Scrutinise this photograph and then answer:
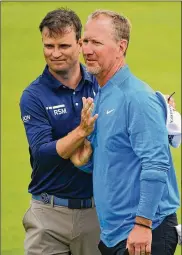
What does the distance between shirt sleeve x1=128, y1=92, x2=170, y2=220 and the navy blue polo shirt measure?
1.04 metres

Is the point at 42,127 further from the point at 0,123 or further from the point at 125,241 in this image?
the point at 0,123

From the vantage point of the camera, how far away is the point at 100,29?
4.93 metres

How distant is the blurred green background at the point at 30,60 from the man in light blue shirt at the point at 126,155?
3.99 meters

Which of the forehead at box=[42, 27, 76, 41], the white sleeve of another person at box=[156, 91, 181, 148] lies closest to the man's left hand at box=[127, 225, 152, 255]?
the white sleeve of another person at box=[156, 91, 181, 148]

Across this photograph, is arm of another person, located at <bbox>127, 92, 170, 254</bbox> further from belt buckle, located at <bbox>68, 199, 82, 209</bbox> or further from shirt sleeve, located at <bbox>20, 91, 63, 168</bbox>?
belt buckle, located at <bbox>68, 199, 82, 209</bbox>

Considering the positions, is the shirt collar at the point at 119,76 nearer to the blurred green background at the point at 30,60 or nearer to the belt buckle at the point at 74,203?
the belt buckle at the point at 74,203

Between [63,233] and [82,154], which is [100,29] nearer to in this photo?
[82,154]

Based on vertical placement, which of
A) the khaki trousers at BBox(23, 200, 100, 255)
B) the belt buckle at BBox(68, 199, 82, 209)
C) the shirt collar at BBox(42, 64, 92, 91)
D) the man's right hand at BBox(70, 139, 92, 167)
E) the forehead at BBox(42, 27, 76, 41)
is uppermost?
the forehead at BBox(42, 27, 76, 41)

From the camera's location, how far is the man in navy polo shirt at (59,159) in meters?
5.66

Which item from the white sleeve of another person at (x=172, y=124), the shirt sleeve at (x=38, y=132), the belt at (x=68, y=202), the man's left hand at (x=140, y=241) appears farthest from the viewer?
the belt at (x=68, y=202)

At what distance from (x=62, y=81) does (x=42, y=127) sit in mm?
402

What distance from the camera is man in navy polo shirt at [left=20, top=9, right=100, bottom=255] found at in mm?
5656

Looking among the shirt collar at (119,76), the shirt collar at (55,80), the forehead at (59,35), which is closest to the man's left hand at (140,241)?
the shirt collar at (119,76)

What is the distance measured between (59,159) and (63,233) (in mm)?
525
